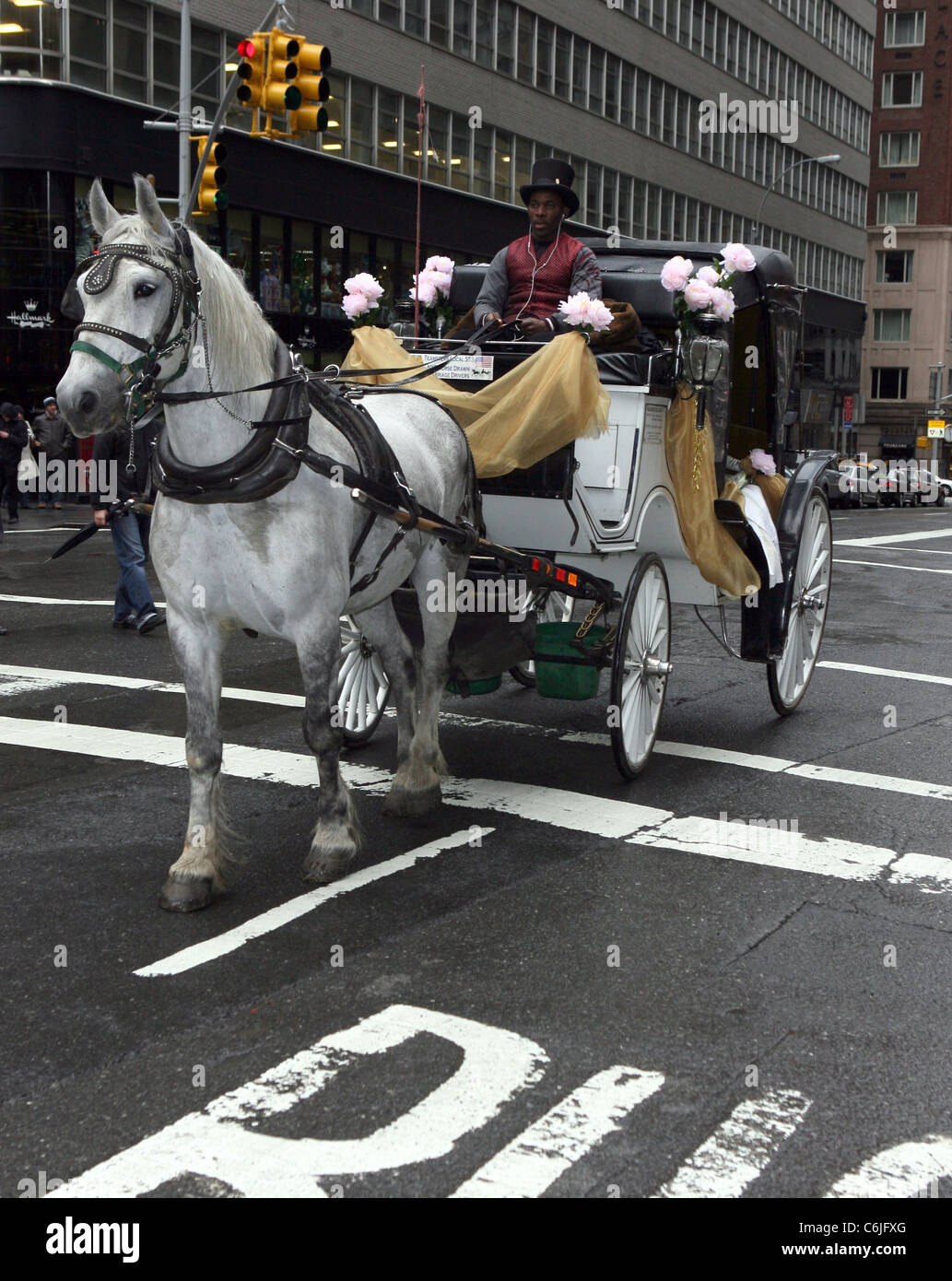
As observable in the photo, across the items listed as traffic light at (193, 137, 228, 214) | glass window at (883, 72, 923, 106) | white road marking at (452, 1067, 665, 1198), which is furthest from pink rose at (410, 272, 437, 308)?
glass window at (883, 72, 923, 106)

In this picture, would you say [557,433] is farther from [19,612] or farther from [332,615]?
[19,612]

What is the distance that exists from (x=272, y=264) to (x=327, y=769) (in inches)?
1290

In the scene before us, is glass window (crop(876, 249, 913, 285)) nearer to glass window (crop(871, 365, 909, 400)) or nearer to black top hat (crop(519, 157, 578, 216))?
glass window (crop(871, 365, 909, 400))

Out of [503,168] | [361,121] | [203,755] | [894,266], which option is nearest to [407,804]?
[203,755]

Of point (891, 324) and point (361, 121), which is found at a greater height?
point (891, 324)

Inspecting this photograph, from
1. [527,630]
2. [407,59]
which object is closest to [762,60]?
[407,59]

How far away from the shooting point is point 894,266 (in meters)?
84.2

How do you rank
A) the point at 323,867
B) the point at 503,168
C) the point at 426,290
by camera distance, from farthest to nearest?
the point at 503,168, the point at 426,290, the point at 323,867

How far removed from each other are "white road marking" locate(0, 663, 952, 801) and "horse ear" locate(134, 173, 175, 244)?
14.0ft

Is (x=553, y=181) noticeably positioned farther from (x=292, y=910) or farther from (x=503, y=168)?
(x=503, y=168)

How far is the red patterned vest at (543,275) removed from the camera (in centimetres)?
790

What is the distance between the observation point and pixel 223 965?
4.93 m

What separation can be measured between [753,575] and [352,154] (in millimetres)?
32541

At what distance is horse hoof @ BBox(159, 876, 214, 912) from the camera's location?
17.9 feet
